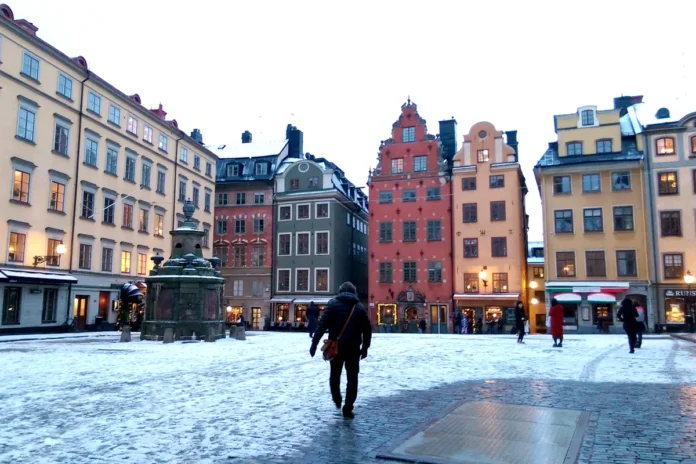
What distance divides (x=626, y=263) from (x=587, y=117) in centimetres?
1107

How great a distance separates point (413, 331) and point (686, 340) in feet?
68.3

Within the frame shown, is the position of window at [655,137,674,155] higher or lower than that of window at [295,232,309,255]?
higher

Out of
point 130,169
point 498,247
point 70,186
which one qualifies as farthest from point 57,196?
point 498,247

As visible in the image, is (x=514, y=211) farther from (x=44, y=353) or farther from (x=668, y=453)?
(x=668, y=453)

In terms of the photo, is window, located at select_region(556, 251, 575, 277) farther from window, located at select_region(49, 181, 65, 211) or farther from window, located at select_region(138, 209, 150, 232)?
window, located at select_region(49, 181, 65, 211)

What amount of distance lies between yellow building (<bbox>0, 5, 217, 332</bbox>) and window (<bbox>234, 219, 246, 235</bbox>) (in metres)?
8.02

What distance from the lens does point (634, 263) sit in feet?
133

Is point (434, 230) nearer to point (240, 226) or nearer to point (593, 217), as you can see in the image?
point (593, 217)

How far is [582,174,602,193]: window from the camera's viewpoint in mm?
42156

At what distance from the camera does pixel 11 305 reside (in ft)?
102

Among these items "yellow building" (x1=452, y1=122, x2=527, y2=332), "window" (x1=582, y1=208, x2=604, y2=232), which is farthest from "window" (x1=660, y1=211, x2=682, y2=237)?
"yellow building" (x1=452, y1=122, x2=527, y2=332)

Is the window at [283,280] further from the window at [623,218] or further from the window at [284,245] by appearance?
the window at [623,218]

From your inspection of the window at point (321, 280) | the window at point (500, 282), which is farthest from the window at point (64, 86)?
the window at point (500, 282)

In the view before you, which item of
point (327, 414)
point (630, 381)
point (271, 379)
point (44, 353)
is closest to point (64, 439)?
point (327, 414)
